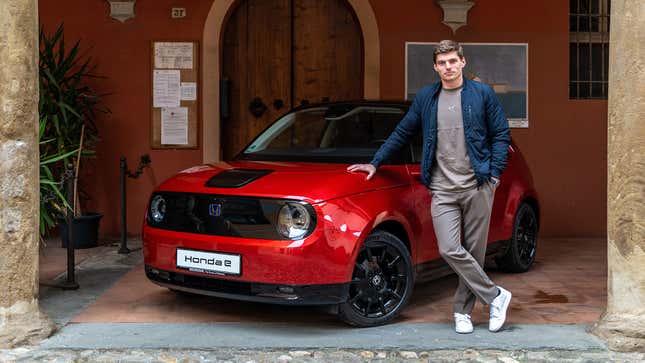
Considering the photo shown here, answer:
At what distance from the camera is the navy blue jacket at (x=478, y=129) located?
493cm

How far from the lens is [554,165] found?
30.4ft

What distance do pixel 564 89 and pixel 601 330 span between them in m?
4.81

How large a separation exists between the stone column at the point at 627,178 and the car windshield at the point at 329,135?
5.49ft

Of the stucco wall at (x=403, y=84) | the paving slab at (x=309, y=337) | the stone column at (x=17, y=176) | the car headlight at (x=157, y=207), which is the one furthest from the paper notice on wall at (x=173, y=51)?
the paving slab at (x=309, y=337)

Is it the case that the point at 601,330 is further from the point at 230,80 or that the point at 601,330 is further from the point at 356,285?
the point at 230,80

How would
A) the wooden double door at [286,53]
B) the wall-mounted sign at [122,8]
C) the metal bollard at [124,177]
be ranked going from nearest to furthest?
the metal bollard at [124,177] → the wall-mounted sign at [122,8] → the wooden double door at [286,53]

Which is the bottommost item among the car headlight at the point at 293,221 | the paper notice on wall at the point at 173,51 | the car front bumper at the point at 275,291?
the car front bumper at the point at 275,291

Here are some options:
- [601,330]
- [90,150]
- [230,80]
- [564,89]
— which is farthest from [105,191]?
[601,330]

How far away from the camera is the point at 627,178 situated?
485 centimetres

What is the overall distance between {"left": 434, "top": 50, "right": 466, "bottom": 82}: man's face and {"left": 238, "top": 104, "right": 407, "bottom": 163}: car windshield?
38.7 inches

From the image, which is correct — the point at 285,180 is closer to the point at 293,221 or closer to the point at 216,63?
the point at 293,221

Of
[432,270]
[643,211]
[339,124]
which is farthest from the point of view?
[339,124]

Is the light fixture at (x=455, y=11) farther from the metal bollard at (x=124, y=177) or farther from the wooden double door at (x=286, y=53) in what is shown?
the metal bollard at (x=124, y=177)

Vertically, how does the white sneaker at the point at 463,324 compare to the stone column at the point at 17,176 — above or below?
below
